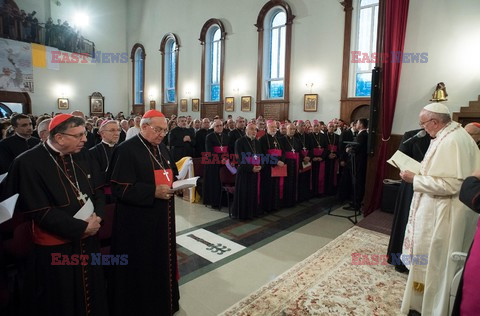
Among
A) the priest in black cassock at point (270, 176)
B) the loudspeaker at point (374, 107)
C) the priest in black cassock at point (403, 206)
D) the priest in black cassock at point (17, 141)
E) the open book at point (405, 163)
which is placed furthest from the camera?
the priest in black cassock at point (270, 176)

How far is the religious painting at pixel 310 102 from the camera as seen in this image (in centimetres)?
1052

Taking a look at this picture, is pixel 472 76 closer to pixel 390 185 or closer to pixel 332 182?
pixel 390 185

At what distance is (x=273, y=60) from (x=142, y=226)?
35.3 feet

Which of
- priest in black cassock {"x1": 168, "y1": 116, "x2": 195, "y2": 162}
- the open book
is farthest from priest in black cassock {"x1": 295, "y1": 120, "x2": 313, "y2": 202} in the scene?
the open book

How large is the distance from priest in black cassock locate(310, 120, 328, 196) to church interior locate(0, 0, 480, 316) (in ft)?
0.99

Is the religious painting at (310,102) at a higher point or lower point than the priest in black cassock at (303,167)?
higher

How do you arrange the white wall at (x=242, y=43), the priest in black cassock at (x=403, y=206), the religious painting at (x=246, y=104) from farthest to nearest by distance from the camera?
the religious painting at (x=246, y=104) → the white wall at (x=242, y=43) → the priest in black cassock at (x=403, y=206)

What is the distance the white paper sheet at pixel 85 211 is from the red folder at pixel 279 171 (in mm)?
4285

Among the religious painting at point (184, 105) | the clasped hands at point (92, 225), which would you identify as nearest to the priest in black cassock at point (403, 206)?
the clasped hands at point (92, 225)

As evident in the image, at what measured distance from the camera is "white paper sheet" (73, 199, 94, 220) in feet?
6.32

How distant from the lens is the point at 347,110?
382 inches

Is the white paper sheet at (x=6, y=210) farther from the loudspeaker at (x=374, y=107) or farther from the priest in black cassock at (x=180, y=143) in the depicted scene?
the priest in black cassock at (x=180, y=143)

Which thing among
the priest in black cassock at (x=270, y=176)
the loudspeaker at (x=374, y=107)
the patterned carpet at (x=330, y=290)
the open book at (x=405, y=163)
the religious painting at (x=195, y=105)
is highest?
the religious painting at (x=195, y=105)

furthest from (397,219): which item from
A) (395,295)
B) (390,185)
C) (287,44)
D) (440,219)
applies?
(287,44)
